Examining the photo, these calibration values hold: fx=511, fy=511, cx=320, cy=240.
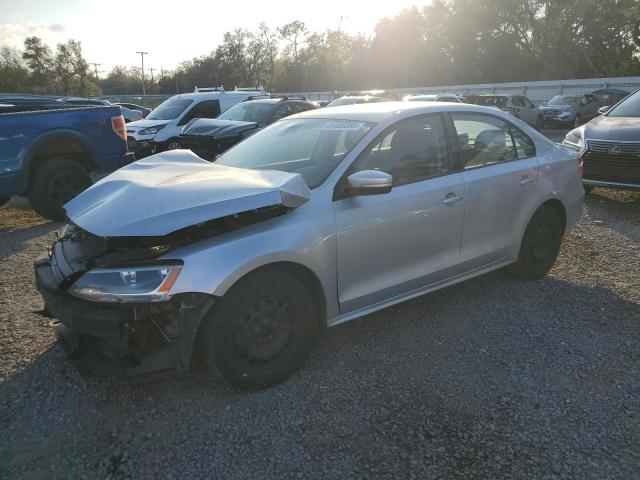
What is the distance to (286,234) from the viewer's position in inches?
115

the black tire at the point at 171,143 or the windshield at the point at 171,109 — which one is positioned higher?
the windshield at the point at 171,109

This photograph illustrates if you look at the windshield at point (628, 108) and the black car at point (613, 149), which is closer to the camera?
the black car at point (613, 149)

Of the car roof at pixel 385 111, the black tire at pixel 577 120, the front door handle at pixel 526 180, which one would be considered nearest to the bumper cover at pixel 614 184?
the front door handle at pixel 526 180

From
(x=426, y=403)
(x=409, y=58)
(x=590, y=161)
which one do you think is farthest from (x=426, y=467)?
(x=409, y=58)

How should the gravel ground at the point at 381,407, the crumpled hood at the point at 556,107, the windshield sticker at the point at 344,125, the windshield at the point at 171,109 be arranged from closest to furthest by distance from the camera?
the gravel ground at the point at 381,407
the windshield sticker at the point at 344,125
the windshield at the point at 171,109
the crumpled hood at the point at 556,107

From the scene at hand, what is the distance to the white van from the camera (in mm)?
12375

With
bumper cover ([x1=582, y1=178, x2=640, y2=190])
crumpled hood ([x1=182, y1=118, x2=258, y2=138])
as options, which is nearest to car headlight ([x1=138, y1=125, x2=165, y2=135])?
crumpled hood ([x1=182, y1=118, x2=258, y2=138])

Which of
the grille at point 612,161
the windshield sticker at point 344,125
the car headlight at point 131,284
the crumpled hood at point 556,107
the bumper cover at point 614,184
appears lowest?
the bumper cover at point 614,184

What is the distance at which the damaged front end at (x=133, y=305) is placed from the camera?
2582mm

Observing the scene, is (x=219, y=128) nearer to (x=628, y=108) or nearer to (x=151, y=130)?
(x=151, y=130)

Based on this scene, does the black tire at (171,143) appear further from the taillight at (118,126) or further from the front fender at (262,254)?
the front fender at (262,254)

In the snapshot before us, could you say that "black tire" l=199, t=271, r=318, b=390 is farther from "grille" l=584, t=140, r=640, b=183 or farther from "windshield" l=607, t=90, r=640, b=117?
"windshield" l=607, t=90, r=640, b=117

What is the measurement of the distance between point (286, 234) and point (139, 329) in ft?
3.07

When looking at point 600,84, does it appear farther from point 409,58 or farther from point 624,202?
point 409,58
